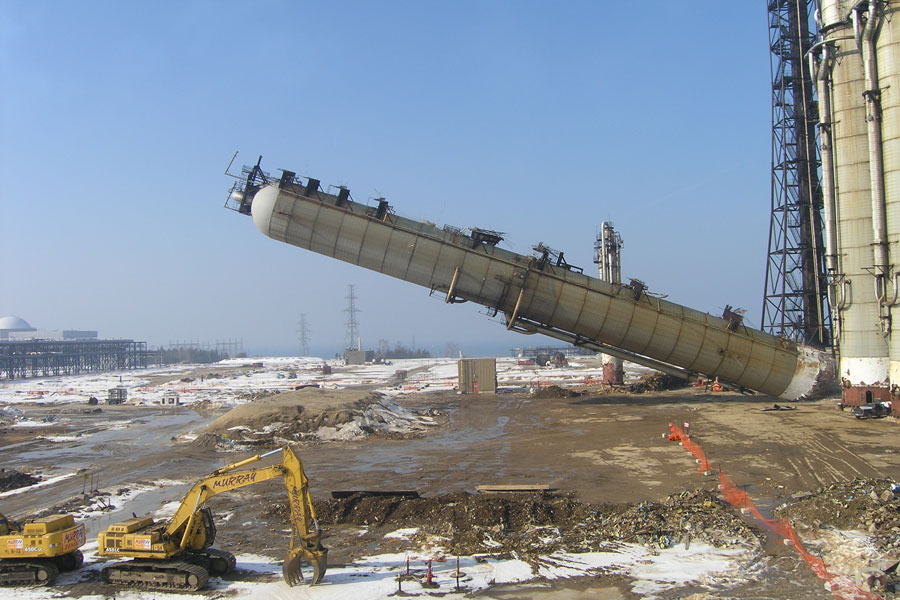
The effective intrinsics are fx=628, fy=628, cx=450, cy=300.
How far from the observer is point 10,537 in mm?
14141

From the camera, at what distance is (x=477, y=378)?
61.7 m

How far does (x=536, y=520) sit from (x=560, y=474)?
7188 mm

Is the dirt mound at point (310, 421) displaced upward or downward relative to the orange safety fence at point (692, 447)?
upward

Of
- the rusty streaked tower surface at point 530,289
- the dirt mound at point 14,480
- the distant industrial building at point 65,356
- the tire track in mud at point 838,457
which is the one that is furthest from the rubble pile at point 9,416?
the distant industrial building at point 65,356

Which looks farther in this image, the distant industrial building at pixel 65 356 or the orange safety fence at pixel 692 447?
the distant industrial building at pixel 65 356

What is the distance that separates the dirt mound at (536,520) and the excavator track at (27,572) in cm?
655

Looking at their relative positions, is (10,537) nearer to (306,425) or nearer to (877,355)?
(306,425)

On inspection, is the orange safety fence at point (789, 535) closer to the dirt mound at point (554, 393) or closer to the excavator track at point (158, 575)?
the excavator track at point (158, 575)

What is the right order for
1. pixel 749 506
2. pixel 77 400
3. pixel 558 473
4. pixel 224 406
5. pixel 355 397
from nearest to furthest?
pixel 749 506
pixel 558 473
pixel 355 397
pixel 224 406
pixel 77 400

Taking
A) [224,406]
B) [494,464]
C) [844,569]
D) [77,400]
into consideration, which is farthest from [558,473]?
[77,400]

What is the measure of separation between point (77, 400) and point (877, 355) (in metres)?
71.8

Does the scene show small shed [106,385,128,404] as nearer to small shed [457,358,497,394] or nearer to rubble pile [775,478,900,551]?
small shed [457,358,497,394]

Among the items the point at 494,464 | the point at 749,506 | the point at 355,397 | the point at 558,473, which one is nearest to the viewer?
the point at 749,506

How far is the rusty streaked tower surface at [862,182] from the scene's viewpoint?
34.9 metres
